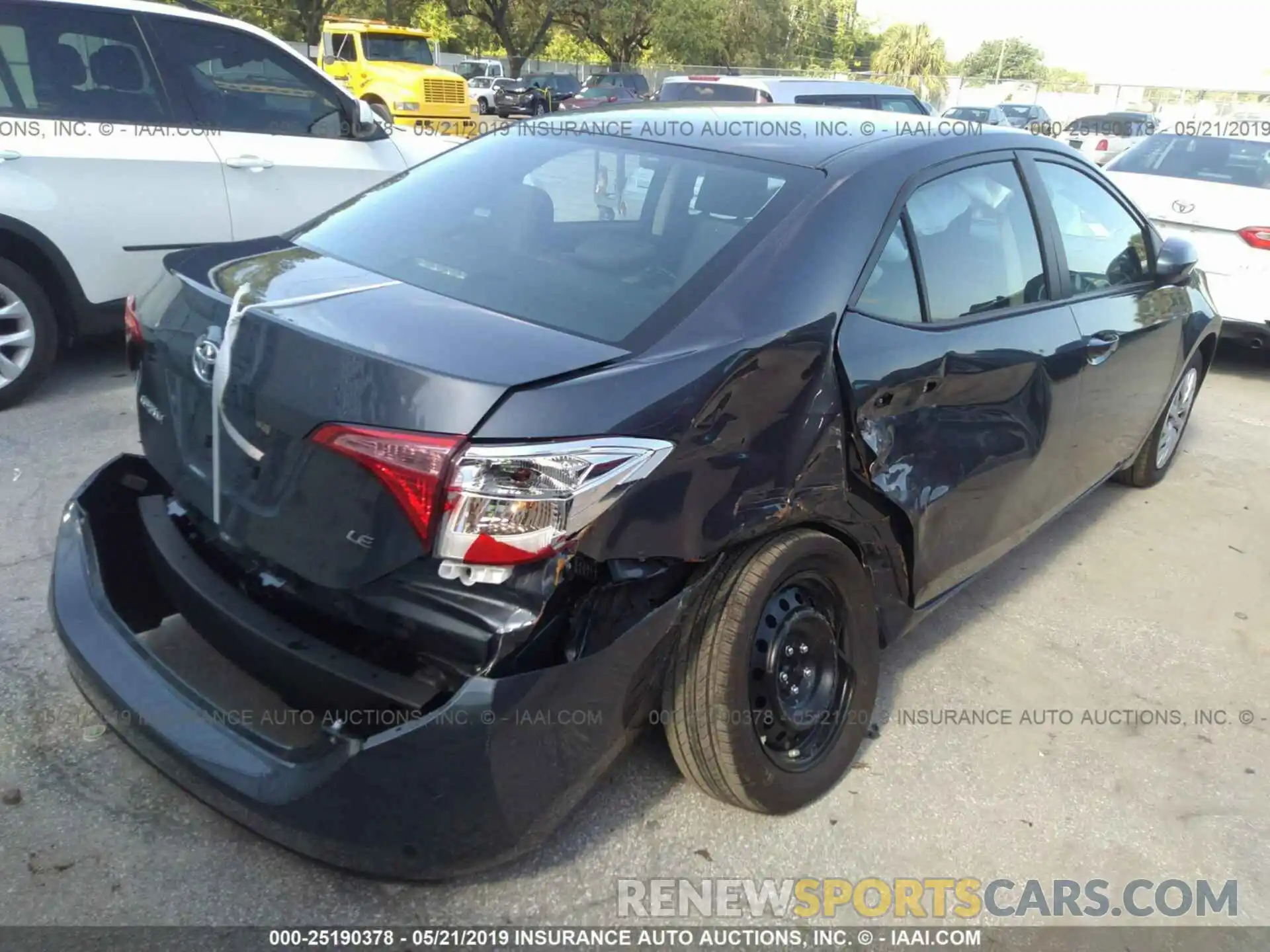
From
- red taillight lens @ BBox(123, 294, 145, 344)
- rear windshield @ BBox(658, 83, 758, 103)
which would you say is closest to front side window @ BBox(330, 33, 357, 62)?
rear windshield @ BBox(658, 83, 758, 103)

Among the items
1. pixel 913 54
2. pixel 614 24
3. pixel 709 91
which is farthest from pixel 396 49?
pixel 913 54

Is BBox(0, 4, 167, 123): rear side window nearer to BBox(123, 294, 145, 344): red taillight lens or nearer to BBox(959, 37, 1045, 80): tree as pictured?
BBox(123, 294, 145, 344): red taillight lens

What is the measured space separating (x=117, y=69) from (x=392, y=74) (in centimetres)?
1873

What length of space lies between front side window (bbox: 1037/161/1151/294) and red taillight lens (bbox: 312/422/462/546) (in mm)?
2554

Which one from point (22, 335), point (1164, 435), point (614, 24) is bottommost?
point (1164, 435)

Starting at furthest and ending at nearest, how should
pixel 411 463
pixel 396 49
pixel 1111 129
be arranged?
pixel 1111 129
pixel 396 49
pixel 411 463

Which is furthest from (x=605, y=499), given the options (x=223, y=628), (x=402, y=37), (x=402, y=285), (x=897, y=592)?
(x=402, y=37)

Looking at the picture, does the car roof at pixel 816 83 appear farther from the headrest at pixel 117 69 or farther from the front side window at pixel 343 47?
the front side window at pixel 343 47

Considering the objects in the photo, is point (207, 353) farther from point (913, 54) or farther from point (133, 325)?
point (913, 54)

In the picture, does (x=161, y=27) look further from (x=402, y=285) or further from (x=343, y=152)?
(x=402, y=285)

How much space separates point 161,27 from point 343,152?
1089 mm

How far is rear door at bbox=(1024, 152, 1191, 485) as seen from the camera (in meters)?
3.53

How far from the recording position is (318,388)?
1.96 meters

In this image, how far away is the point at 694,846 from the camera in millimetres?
2496
